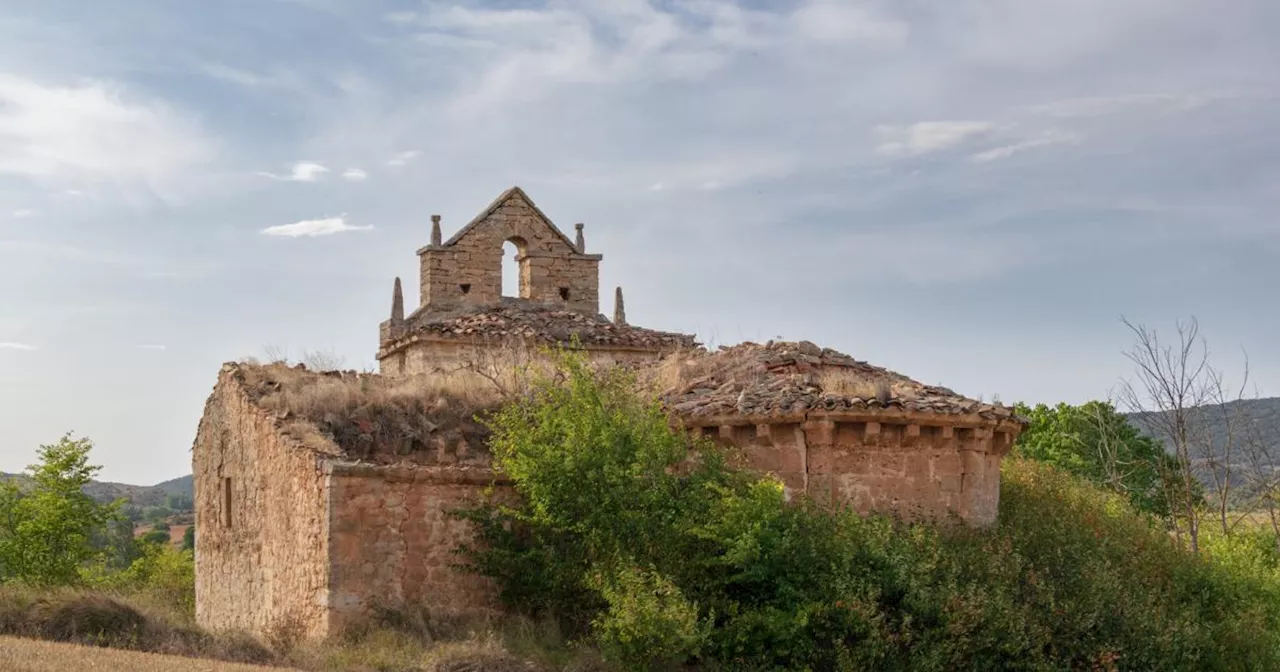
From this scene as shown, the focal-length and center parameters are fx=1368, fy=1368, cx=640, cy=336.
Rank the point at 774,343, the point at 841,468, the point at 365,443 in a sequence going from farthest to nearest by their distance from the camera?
the point at 774,343, the point at 365,443, the point at 841,468

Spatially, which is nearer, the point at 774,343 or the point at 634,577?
the point at 634,577

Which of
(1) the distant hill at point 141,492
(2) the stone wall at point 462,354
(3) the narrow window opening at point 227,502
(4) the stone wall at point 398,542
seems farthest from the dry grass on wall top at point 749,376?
(1) the distant hill at point 141,492

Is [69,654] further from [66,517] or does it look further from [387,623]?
[66,517]

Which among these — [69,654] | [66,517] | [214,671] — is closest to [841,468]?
[214,671]

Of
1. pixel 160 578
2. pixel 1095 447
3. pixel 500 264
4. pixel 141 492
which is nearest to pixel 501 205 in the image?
pixel 500 264

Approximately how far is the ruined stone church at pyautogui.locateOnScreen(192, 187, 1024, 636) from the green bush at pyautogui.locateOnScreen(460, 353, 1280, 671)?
41 cm

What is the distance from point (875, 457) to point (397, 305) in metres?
12.1

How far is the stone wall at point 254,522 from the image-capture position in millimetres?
14289

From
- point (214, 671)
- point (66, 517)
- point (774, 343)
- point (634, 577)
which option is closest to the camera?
point (214, 671)

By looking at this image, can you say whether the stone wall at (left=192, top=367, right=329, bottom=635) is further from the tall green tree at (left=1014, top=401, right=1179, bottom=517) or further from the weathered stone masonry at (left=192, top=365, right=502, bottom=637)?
the tall green tree at (left=1014, top=401, right=1179, bottom=517)

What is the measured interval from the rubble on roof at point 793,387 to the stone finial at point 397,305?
8146 mm

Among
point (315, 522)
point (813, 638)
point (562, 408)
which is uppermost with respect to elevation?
point (562, 408)

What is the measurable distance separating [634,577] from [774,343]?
565cm

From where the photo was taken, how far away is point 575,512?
1392cm
